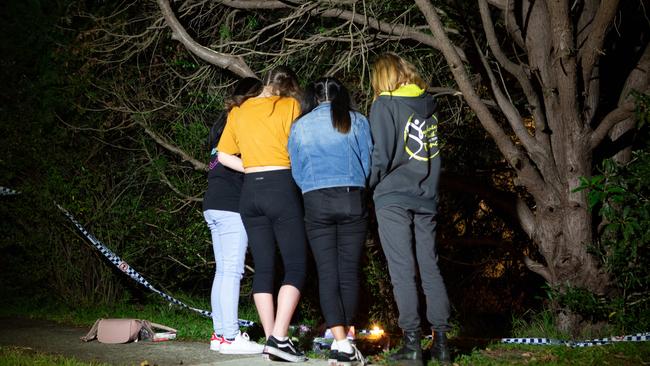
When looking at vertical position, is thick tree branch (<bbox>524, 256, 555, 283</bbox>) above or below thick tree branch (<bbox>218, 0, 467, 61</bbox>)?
below

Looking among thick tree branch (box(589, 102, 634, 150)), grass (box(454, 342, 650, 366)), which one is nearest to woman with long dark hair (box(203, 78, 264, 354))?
grass (box(454, 342, 650, 366))

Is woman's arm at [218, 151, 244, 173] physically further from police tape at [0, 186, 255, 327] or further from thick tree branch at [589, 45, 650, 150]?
thick tree branch at [589, 45, 650, 150]

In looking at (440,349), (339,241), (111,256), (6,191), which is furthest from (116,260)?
(440,349)

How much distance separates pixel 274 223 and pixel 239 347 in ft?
3.41

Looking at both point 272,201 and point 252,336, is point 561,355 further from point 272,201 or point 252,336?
point 252,336

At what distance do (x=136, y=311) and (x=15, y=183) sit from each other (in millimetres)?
2319

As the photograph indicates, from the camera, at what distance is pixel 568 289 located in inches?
242

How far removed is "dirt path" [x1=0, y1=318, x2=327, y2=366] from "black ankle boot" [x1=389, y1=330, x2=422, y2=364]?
535 millimetres

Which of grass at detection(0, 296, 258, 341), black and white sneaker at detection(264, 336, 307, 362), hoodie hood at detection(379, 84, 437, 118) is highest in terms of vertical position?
hoodie hood at detection(379, 84, 437, 118)

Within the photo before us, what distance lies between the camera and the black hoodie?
15.8ft

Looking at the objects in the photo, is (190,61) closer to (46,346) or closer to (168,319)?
(168,319)

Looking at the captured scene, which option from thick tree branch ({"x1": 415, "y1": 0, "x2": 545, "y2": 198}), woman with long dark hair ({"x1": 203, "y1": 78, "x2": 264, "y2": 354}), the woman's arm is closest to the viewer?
the woman's arm

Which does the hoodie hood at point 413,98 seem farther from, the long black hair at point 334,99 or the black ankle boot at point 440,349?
the black ankle boot at point 440,349

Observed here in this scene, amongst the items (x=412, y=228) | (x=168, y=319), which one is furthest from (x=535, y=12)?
(x=168, y=319)
